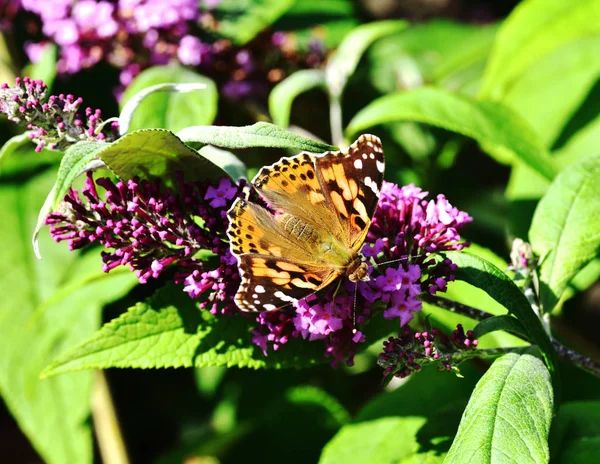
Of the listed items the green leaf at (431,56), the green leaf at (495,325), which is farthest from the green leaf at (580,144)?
the green leaf at (495,325)

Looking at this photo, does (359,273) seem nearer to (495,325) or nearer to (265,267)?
(265,267)

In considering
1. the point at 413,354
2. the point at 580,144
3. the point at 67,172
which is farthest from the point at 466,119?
the point at 67,172

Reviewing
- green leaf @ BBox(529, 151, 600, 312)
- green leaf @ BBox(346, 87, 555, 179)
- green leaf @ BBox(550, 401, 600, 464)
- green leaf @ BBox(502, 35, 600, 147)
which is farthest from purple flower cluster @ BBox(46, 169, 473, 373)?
green leaf @ BBox(502, 35, 600, 147)

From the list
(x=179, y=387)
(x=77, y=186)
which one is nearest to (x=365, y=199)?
(x=77, y=186)

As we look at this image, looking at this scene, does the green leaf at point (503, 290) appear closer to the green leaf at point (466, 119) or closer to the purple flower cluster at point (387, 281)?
the purple flower cluster at point (387, 281)

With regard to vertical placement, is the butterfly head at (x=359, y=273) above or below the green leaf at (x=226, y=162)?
below

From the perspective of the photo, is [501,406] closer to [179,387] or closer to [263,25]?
[263,25]
